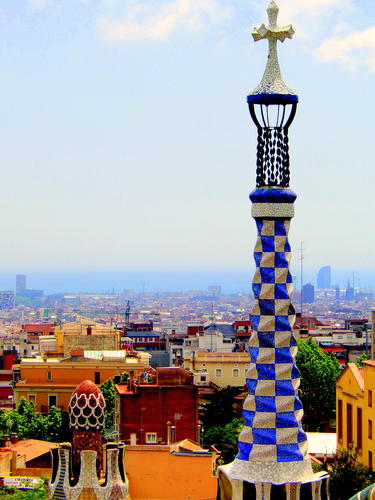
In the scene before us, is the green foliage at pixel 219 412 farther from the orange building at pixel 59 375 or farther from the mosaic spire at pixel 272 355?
the mosaic spire at pixel 272 355

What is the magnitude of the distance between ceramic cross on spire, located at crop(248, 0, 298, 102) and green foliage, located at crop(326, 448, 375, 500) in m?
11.2

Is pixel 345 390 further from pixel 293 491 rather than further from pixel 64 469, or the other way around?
pixel 293 491

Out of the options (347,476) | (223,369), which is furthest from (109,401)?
(347,476)

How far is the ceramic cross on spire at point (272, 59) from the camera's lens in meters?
13.2

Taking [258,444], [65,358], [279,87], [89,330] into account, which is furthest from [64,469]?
[89,330]

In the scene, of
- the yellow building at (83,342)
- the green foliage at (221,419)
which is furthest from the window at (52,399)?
the green foliage at (221,419)

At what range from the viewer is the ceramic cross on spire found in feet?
43.3

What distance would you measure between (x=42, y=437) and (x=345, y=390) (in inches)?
809

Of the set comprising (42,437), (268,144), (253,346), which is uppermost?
(268,144)

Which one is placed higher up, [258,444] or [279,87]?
[279,87]

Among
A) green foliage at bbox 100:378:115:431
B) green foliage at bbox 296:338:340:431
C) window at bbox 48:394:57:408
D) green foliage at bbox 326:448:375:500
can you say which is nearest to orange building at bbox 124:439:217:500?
green foliage at bbox 326:448:375:500

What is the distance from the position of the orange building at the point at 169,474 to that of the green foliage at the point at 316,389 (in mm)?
23456

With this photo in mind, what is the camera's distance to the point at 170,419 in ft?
147

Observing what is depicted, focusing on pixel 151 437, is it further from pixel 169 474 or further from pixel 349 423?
pixel 169 474
